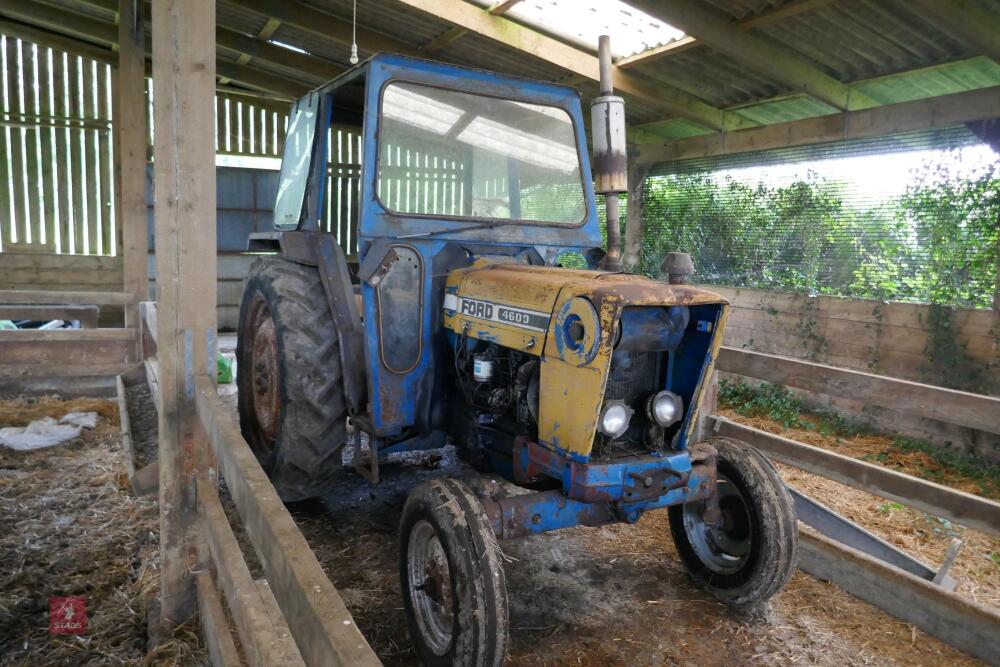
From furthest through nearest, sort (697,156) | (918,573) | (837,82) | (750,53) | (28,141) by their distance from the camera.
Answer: (28,141), (697,156), (837,82), (750,53), (918,573)

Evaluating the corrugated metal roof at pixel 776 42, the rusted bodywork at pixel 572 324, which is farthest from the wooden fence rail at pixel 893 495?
the corrugated metal roof at pixel 776 42

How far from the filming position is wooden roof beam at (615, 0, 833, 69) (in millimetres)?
4668

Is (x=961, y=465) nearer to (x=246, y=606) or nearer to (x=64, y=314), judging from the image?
(x=246, y=606)

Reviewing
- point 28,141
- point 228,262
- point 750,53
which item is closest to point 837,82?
point 750,53

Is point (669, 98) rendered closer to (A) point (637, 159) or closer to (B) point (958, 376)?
(A) point (637, 159)

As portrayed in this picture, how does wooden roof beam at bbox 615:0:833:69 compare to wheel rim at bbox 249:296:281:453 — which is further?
wooden roof beam at bbox 615:0:833:69

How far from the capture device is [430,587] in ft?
7.71

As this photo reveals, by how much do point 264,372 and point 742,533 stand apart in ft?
8.57

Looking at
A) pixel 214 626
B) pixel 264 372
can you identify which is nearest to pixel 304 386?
pixel 264 372

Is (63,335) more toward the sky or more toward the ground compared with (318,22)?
more toward the ground

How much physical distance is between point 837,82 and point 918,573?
172 inches

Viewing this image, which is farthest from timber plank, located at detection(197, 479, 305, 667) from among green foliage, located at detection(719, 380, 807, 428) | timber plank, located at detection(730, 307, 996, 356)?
timber plank, located at detection(730, 307, 996, 356)

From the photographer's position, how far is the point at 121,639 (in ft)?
7.88

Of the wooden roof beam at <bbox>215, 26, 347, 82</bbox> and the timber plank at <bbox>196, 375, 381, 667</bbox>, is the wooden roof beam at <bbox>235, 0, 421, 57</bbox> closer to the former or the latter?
the wooden roof beam at <bbox>215, 26, 347, 82</bbox>
